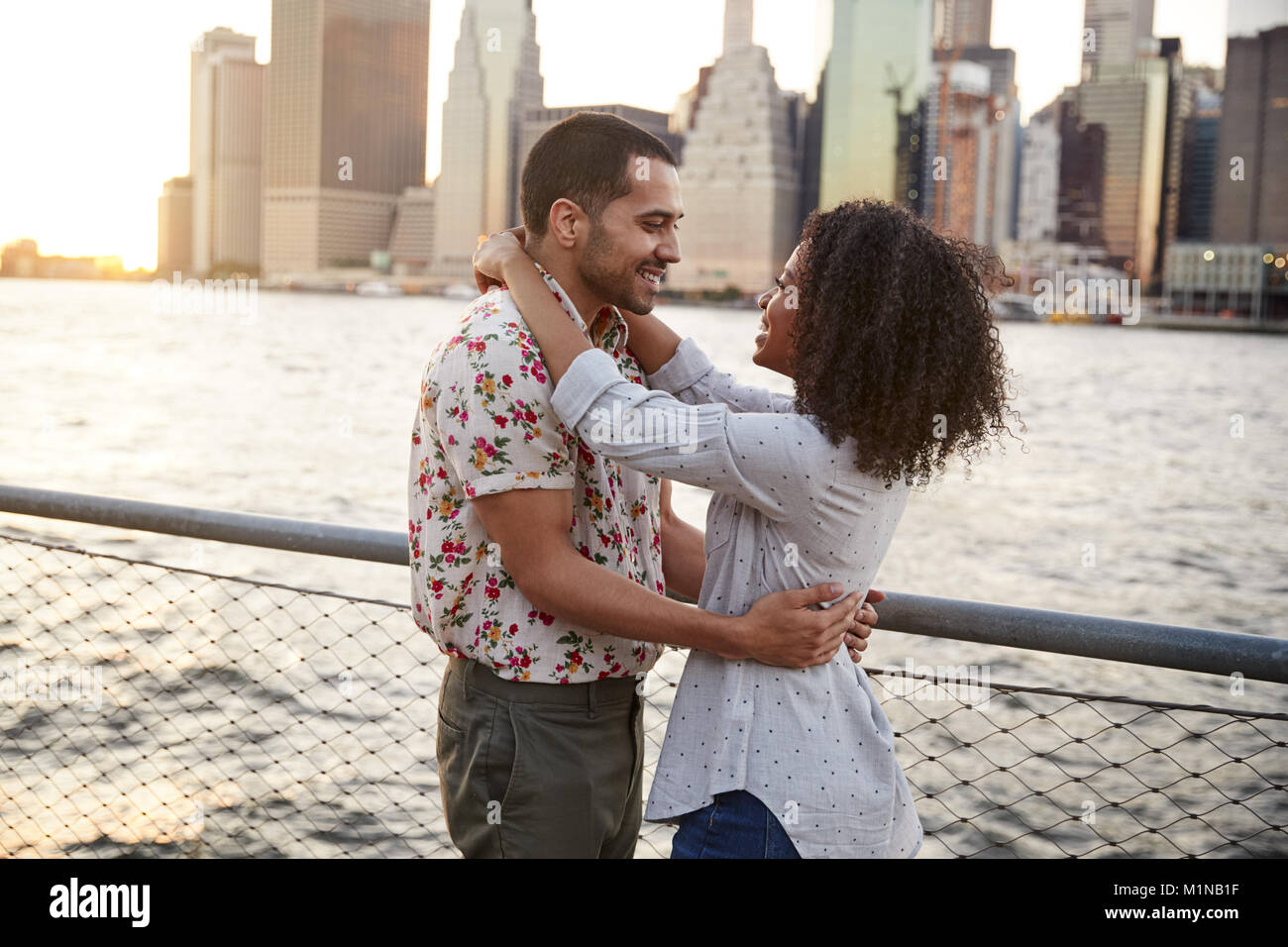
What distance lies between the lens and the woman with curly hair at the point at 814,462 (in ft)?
6.92

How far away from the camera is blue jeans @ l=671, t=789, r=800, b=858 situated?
2.19 metres

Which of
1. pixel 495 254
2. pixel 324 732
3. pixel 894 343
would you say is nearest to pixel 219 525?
pixel 495 254

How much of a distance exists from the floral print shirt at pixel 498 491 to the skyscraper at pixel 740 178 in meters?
130

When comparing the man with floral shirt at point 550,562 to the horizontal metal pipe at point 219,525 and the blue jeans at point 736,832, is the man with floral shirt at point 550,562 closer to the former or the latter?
the blue jeans at point 736,832

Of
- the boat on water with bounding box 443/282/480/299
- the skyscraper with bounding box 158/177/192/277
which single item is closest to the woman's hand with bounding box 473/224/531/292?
the boat on water with bounding box 443/282/480/299

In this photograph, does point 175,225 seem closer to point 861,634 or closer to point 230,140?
point 230,140

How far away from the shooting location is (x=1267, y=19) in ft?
461

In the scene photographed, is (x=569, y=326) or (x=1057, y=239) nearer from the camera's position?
(x=569, y=326)

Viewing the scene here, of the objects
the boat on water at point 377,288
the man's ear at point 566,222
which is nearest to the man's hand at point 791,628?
the man's ear at point 566,222

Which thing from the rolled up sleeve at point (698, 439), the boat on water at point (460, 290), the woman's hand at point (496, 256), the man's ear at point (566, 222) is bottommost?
the rolled up sleeve at point (698, 439)

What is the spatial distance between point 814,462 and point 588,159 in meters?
0.78

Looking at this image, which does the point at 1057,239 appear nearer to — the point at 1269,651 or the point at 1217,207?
the point at 1217,207
